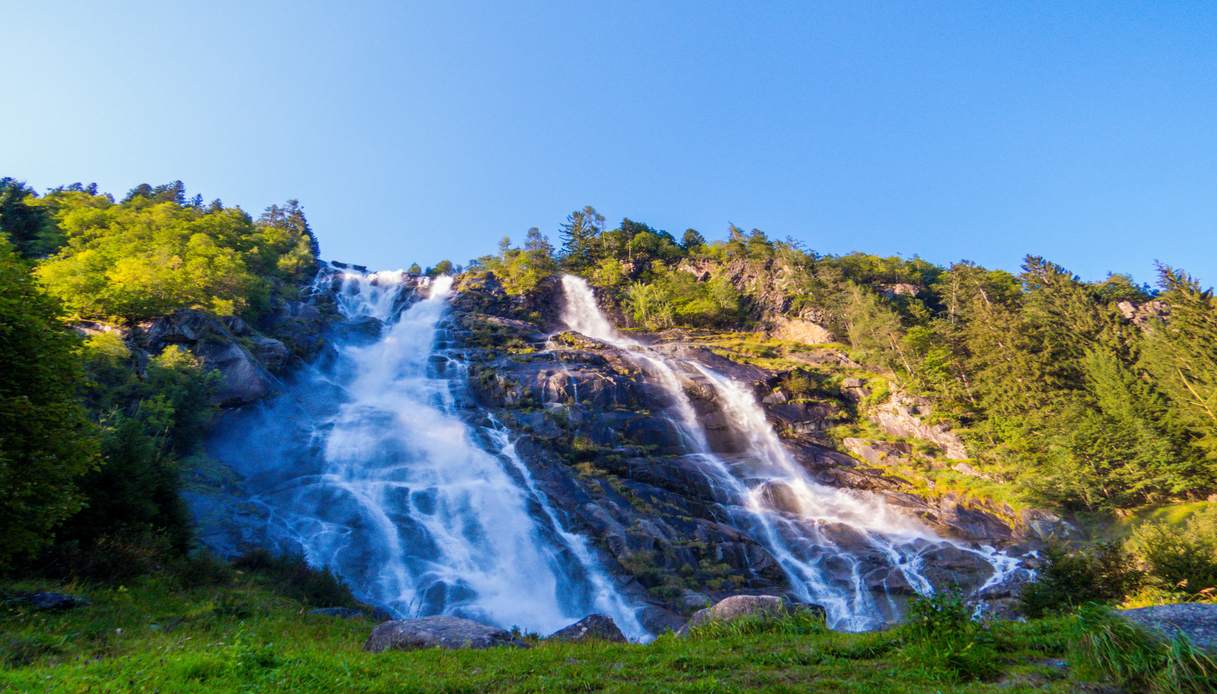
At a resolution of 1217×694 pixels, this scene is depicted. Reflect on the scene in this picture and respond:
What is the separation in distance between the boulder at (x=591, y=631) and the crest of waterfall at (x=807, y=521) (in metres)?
13.1

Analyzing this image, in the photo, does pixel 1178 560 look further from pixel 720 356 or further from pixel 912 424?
pixel 720 356

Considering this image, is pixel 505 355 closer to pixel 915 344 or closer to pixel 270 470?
pixel 270 470

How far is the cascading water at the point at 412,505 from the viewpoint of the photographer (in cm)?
2056

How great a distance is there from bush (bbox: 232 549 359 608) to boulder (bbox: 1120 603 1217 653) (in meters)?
18.5

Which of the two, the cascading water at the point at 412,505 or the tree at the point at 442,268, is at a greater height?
the tree at the point at 442,268

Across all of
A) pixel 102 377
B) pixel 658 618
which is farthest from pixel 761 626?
pixel 102 377

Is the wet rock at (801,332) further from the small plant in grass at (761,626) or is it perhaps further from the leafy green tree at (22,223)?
the leafy green tree at (22,223)

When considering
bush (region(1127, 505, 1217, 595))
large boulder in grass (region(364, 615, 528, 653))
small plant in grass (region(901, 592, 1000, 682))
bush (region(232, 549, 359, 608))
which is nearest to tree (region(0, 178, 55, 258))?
bush (region(232, 549, 359, 608))

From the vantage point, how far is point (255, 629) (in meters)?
11.3

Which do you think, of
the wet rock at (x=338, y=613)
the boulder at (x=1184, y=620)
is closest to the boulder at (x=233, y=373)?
the wet rock at (x=338, y=613)

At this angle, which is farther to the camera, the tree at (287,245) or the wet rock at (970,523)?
the tree at (287,245)

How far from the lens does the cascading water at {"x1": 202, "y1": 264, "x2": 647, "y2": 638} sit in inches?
810

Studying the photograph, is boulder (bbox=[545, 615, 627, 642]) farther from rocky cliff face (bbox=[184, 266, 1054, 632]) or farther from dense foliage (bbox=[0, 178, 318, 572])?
dense foliage (bbox=[0, 178, 318, 572])

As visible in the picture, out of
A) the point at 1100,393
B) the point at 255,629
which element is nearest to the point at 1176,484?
the point at 1100,393
